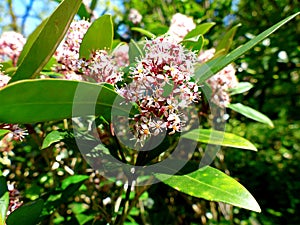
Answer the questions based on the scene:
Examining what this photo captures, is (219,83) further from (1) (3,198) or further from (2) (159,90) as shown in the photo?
(1) (3,198)

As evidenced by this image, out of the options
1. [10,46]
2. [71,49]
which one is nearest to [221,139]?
[71,49]

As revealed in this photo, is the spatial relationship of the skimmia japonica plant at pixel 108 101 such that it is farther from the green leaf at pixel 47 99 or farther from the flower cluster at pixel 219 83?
the flower cluster at pixel 219 83

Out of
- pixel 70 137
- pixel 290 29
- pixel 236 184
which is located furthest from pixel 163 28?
pixel 290 29

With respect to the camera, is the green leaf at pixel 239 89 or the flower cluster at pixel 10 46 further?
the green leaf at pixel 239 89

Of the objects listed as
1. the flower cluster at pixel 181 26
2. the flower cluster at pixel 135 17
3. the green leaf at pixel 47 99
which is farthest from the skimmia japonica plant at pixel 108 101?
the flower cluster at pixel 135 17

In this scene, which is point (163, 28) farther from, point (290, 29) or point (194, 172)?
point (290, 29)
